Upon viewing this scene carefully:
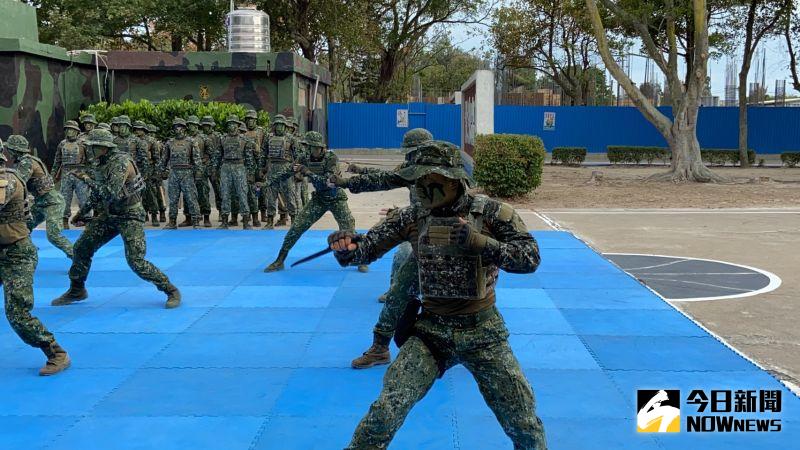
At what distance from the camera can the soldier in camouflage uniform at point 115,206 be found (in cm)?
758

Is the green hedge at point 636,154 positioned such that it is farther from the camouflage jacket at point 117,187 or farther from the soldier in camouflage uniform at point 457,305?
the soldier in camouflage uniform at point 457,305

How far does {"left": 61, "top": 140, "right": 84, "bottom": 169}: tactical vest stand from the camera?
44.1 feet

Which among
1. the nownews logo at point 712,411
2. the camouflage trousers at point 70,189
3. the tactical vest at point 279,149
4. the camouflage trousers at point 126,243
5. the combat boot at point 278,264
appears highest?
the tactical vest at point 279,149

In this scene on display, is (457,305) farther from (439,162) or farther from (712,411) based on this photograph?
(712,411)

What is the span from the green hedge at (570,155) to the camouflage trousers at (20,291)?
28233mm

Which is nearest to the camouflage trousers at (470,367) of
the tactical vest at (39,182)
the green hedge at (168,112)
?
the tactical vest at (39,182)

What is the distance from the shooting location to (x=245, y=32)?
1994 centimetres

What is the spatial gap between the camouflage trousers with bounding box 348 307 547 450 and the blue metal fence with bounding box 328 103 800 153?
29.9m

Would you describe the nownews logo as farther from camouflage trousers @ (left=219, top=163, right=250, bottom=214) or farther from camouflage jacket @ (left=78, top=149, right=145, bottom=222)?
camouflage trousers @ (left=219, top=163, right=250, bottom=214)

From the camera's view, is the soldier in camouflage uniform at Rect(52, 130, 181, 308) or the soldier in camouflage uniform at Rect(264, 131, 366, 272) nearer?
the soldier in camouflage uniform at Rect(52, 130, 181, 308)

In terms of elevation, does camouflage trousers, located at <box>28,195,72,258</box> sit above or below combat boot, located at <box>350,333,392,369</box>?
above

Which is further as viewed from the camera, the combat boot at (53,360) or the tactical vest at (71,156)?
the tactical vest at (71,156)

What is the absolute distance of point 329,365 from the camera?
625 centimetres

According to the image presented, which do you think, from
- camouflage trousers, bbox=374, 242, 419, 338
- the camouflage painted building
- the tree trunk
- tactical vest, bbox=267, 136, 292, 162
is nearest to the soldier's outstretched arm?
camouflage trousers, bbox=374, 242, 419, 338
